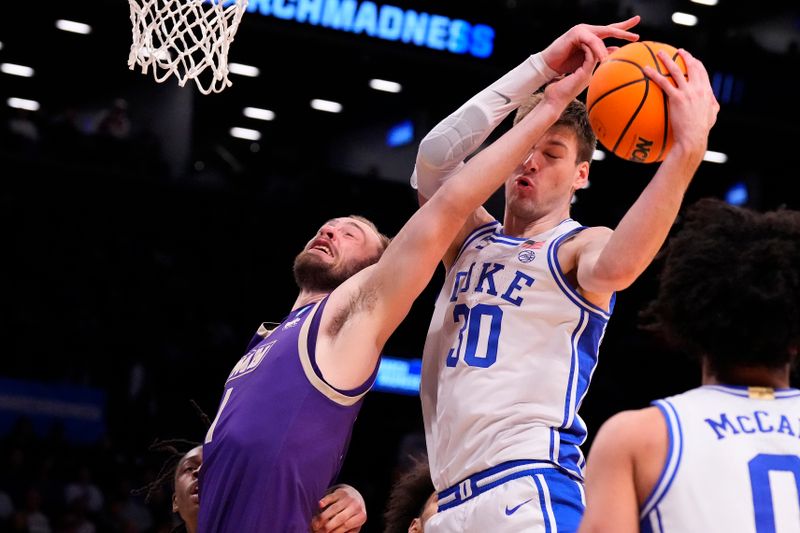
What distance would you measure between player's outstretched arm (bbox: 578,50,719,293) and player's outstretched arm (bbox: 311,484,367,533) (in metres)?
1.29

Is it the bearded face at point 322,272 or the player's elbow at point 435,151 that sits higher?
the player's elbow at point 435,151

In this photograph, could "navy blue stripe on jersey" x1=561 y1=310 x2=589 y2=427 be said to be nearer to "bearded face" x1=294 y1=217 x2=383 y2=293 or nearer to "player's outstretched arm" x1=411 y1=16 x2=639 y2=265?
"player's outstretched arm" x1=411 y1=16 x2=639 y2=265

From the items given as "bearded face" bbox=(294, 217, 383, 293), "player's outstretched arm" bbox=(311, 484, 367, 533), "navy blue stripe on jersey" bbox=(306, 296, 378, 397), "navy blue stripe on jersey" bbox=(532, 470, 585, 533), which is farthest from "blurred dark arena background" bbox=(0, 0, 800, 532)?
"navy blue stripe on jersey" bbox=(532, 470, 585, 533)

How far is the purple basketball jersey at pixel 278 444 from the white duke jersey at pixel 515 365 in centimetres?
40

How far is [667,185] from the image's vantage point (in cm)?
303

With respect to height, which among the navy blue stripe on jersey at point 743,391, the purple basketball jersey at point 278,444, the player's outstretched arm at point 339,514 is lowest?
the player's outstretched arm at point 339,514

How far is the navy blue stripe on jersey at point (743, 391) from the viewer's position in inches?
88.5

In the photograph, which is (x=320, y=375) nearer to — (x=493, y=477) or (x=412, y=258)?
(x=412, y=258)

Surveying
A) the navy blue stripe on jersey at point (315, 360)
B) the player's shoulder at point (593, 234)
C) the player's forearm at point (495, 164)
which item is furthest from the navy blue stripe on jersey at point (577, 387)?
the navy blue stripe on jersey at point (315, 360)

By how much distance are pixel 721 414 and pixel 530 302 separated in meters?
1.38

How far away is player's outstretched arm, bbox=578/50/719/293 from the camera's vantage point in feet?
9.92

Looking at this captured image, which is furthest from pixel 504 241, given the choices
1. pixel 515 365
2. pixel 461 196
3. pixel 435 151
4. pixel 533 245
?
pixel 515 365

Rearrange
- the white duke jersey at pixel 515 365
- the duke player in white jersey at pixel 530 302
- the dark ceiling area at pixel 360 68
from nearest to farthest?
the duke player in white jersey at pixel 530 302 → the white duke jersey at pixel 515 365 → the dark ceiling area at pixel 360 68

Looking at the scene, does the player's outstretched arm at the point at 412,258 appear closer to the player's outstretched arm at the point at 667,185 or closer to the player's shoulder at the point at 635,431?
the player's outstretched arm at the point at 667,185
